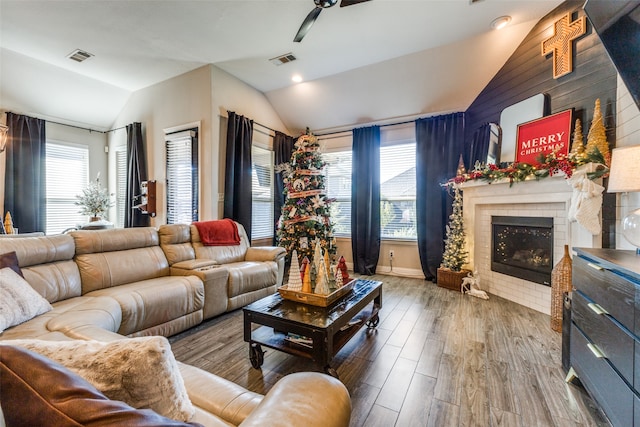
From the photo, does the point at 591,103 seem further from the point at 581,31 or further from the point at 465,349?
the point at 465,349

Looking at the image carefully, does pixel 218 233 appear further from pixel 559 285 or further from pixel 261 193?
pixel 559 285

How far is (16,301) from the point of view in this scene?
5.65 feet

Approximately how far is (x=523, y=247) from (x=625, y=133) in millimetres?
1487

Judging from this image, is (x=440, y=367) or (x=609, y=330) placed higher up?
(x=609, y=330)

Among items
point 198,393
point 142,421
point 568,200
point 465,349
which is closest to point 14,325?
point 198,393

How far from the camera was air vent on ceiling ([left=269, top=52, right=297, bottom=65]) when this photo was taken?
3.75 metres

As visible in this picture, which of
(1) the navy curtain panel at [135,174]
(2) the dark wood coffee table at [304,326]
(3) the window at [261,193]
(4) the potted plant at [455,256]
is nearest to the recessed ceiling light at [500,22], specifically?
(4) the potted plant at [455,256]

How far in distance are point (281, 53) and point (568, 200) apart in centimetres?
373

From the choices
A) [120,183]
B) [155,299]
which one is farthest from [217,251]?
[120,183]

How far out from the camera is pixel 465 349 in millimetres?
2287

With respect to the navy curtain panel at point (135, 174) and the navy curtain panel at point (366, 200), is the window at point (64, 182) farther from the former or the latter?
the navy curtain panel at point (366, 200)

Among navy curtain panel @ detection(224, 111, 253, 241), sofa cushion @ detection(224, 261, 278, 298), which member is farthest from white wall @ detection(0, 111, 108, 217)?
sofa cushion @ detection(224, 261, 278, 298)

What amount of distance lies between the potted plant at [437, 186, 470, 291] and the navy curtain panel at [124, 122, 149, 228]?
4.84m

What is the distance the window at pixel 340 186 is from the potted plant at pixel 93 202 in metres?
3.95
